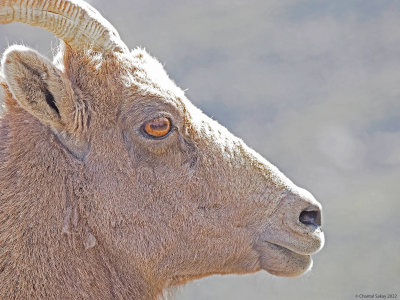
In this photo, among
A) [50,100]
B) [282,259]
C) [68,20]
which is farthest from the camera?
[282,259]

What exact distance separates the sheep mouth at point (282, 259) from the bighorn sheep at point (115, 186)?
0.04 ft

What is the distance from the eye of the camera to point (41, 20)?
7.15m

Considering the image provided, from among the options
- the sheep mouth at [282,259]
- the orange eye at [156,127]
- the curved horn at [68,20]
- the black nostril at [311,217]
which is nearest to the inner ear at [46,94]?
the curved horn at [68,20]

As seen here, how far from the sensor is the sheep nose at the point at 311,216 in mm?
7438

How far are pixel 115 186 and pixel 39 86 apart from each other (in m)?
1.30

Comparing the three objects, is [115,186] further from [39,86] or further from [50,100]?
[39,86]

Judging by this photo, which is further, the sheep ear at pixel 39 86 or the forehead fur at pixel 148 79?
the forehead fur at pixel 148 79

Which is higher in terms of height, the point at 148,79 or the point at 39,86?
the point at 148,79

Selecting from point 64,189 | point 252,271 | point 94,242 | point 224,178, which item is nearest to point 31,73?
point 64,189

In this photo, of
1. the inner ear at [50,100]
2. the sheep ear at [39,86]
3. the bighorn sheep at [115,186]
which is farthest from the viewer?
the inner ear at [50,100]

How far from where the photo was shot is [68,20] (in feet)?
23.7

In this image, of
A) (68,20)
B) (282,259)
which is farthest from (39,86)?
(282,259)

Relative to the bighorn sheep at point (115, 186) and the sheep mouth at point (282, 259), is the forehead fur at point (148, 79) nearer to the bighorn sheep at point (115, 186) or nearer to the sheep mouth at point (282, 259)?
the bighorn sheep at point (115, 186)

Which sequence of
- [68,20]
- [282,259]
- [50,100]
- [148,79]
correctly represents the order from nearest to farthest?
[50,100]
[68,20]
[282,259]
[148,79]
